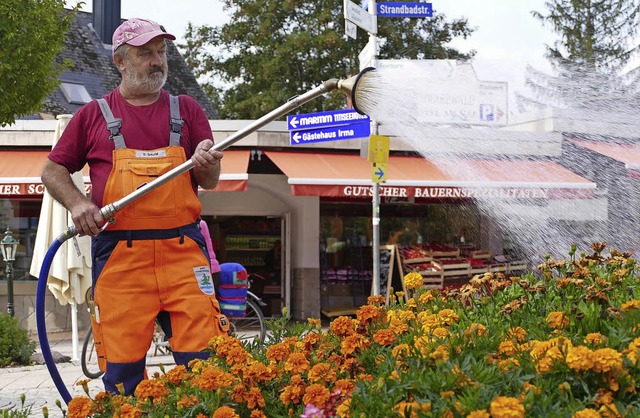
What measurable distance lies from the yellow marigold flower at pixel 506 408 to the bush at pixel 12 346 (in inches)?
304

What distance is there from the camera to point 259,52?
32.2m

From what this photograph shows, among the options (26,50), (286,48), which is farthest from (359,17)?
(286,48)

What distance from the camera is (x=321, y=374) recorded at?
2.57 meters

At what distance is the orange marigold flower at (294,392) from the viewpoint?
252 cm

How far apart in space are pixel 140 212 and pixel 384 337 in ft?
3.92

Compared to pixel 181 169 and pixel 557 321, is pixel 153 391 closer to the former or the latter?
pixel 181 169

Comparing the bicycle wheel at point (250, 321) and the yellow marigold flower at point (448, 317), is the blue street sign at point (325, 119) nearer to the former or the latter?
the bicycle wheel at point (250, 321)

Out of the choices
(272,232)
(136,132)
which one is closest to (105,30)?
(272,232)

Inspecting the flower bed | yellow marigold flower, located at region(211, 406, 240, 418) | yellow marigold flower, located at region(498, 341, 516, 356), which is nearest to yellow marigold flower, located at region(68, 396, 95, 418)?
the flower bed

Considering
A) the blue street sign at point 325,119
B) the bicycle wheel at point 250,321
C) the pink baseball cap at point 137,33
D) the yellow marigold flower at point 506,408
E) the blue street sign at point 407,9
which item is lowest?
the bicycle wheel at point 250,321

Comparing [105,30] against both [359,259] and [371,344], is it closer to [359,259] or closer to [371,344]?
[359,259]

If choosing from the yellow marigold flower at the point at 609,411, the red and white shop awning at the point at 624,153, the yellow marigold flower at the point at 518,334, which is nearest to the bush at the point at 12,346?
the yellow marigold flower at the point at 518,334

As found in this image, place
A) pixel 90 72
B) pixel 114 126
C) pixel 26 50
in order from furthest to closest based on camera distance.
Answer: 1. pixel 90 72
2. pixel 26 50
3. pixel 114 126

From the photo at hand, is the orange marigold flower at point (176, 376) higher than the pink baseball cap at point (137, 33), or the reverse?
the pink baseball cap at point (137, 33)
